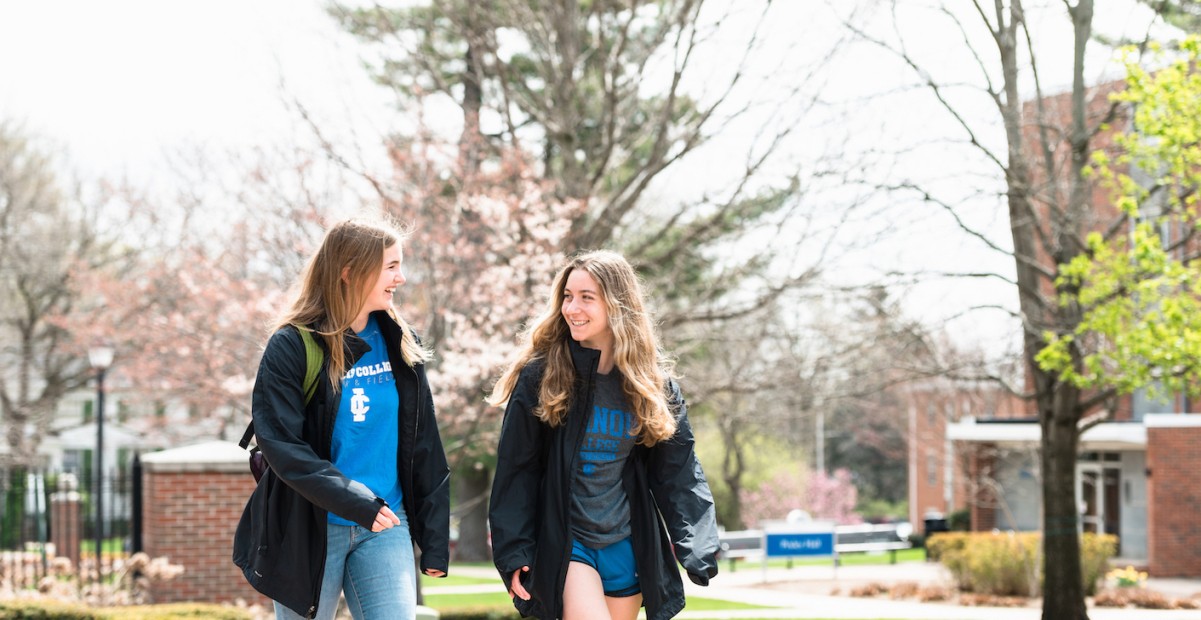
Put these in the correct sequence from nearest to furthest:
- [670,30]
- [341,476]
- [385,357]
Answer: [341,476] → [385,357] → [670,30]

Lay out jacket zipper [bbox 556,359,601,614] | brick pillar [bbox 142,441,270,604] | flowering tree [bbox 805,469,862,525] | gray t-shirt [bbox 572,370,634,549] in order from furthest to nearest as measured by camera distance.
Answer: flowering tree [bbox 805,469,862,525]
brick pillar [bbox 142,441,270,604]
gray t-shirt [bbox 572,370,634,549]
jacket zipper [bbox 556,359,601,614]

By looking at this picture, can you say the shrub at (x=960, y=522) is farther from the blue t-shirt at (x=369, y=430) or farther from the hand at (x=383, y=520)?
the hand at (x=383, y=520)

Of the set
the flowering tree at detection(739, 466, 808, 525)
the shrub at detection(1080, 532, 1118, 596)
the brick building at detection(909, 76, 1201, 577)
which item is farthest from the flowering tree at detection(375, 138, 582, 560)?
the flowering tree at detection(739, 466, 808, 525)

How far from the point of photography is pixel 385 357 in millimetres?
4512

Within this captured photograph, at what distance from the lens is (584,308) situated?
4.90 m

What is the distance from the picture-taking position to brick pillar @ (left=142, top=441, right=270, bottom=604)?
13125 mm

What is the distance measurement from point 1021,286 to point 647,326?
36.8ft

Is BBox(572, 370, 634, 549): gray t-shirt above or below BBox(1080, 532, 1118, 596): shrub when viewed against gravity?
above

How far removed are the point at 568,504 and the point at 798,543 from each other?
22.7 metres

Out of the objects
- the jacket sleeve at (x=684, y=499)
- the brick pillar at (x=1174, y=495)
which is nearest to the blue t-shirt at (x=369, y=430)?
the jacket sleeve at (x=684, y=499)

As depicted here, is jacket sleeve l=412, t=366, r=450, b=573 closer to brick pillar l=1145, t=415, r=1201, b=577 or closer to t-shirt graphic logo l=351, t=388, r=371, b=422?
t-shirt graphic logo l=351, t=388, r=371, b=422

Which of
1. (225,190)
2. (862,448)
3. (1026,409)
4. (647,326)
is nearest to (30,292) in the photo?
(225,190)

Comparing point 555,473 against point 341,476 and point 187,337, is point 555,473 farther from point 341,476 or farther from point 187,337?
point 187,337

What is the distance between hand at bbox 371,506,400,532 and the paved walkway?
470 inches
